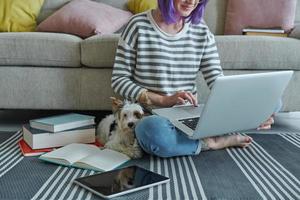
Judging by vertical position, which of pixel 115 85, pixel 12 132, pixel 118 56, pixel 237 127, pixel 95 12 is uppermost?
pixel 95 12

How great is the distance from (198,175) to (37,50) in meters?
0.97

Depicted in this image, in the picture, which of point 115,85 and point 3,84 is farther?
point 3,84

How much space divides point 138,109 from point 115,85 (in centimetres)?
15

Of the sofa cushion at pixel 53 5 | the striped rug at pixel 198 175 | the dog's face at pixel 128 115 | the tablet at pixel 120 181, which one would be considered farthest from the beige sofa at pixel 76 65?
the tablet at pixel 120 181

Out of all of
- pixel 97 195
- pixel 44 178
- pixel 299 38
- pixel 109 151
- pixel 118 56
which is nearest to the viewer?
pixel 97 195

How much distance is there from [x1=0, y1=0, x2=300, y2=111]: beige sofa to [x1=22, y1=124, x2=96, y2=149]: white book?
1.07ft

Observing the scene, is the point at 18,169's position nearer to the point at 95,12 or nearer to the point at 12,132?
the point at 12,132

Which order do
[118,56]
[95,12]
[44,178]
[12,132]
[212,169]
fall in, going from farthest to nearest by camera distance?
1. [95,12]
2. [12,132]
3. [118,56]
4. [212,169]
5. [44,178]

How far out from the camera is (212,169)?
1382 mm

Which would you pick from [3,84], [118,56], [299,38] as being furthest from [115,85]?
[299,38]

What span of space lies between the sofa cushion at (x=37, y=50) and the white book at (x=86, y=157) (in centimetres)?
52

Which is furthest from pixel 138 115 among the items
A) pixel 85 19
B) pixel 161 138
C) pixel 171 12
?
pixel 85 19

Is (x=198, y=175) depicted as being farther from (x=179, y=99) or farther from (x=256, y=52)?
(x=256, y=52)

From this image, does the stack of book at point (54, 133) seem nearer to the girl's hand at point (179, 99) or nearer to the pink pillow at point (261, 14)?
the girl's hand at point (179, 99)
